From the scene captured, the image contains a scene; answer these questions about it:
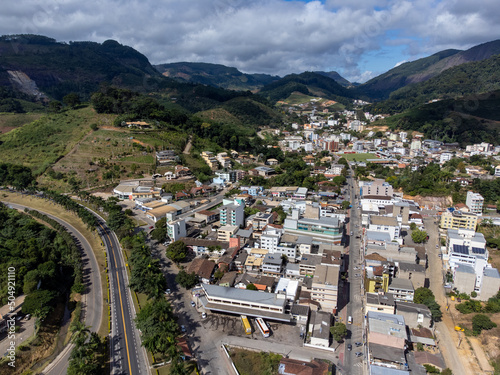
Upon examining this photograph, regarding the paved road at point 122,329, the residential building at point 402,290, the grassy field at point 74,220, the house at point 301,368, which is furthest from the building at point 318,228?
the grassy field at point 74,220

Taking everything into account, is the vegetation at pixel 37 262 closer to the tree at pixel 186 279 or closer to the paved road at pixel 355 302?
the tree at pixel 186 279

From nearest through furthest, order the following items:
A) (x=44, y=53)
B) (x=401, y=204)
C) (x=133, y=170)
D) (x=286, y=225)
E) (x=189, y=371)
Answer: (x=189, y=371), (x=286, y=225), (x=401, y=204), (x=133, y=170), (x=44, y=53)

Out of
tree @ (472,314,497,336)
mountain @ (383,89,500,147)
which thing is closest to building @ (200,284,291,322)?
tree @ (472,314,497,336)

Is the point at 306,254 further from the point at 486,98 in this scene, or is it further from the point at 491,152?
the point at 486,98

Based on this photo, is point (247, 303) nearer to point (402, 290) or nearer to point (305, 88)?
point (402, 290)

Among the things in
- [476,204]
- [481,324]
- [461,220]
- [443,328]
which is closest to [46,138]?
[443,328]

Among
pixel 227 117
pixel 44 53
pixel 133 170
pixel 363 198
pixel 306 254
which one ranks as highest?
pixel 44 53

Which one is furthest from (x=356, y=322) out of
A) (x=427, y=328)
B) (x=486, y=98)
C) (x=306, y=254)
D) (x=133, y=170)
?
(x=486, y=98)

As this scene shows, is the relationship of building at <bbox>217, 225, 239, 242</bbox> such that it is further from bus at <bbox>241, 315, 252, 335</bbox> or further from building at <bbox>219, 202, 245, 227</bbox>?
bus at <bbox>241, 315, 252, 335</bbox>
